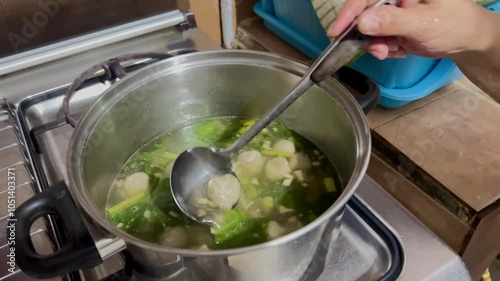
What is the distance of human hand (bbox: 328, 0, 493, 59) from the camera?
559 millimetres

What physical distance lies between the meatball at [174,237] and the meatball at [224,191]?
2.5 inches

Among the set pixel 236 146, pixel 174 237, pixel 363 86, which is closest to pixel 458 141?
pixel 363 86

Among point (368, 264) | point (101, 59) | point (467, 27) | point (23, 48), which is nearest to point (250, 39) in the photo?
point (101, 59)

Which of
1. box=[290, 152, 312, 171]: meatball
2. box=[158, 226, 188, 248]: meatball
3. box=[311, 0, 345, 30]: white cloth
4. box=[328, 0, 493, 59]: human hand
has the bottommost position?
box=[290, 152, 312, 171]: meatball

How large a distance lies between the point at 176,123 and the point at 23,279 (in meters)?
0.34

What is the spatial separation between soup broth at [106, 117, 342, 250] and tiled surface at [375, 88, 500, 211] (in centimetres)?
27

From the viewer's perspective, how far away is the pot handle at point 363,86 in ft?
2.08

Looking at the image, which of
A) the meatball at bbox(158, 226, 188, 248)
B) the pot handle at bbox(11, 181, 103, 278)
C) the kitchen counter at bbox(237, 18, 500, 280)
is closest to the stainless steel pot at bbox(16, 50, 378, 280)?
the pot handle at bbox(11, 181, 103, 278)

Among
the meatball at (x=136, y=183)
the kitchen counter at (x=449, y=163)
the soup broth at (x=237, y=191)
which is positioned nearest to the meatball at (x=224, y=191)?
the soup broth at (x=237, y=191)

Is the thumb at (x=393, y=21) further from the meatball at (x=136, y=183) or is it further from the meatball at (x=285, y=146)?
the meatball at (x=136, y=183)

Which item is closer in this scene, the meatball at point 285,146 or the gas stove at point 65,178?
the gas stove at point 65,178

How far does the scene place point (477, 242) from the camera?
0.90 meters
